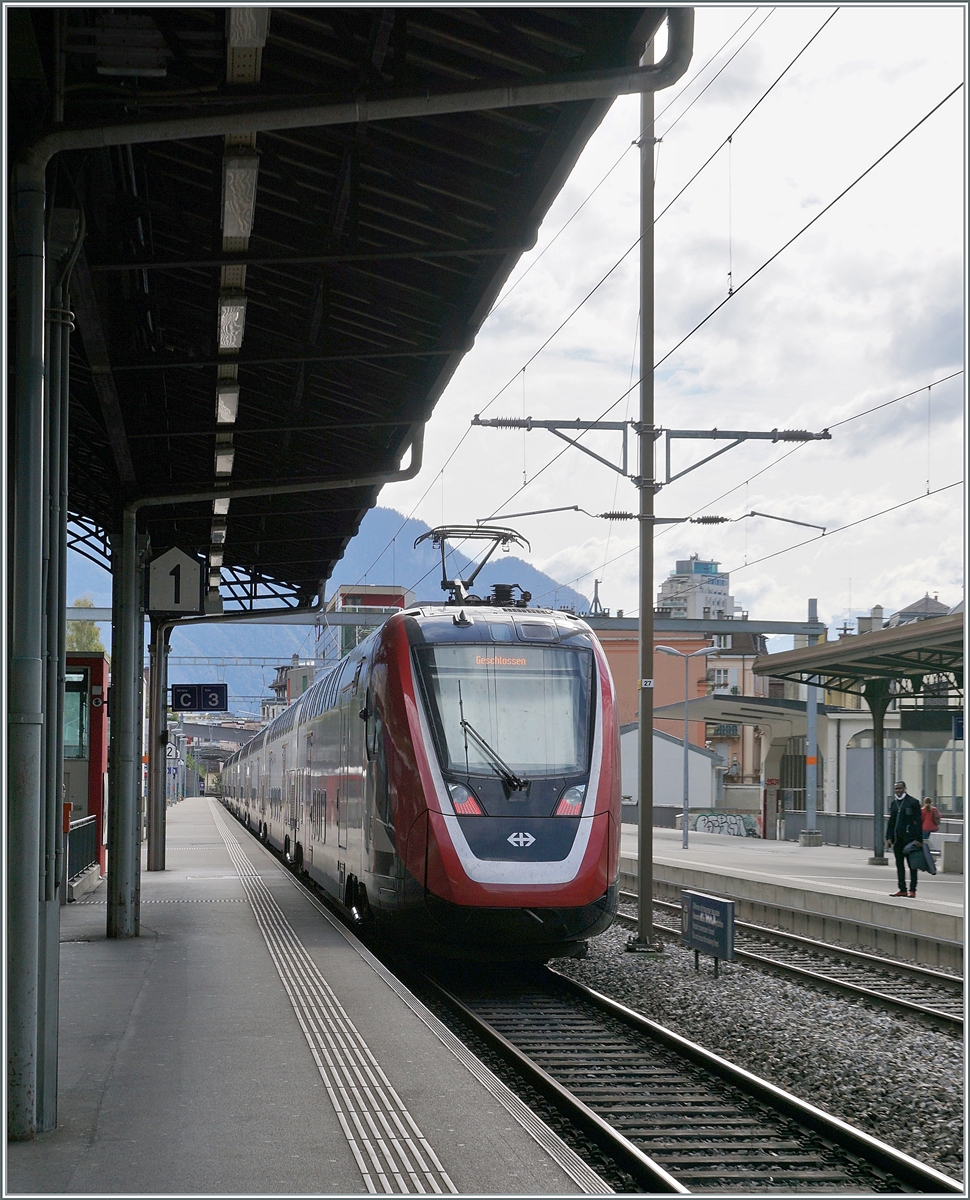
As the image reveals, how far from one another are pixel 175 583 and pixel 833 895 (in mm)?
9292

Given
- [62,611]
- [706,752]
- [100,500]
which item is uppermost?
[100,500]

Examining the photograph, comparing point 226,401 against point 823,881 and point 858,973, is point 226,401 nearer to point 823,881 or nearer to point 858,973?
point 858,973

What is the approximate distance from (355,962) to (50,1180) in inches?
273

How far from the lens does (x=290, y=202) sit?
855cm

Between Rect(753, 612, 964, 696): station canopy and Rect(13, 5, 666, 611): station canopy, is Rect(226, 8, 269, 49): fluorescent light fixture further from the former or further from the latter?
Rect(753, 612, 964, 696): station canopy

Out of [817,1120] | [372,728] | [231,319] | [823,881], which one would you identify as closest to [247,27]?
[231,319]

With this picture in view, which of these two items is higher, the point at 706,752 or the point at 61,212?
the point at 61,212

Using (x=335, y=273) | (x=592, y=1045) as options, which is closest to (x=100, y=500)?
(x=335, y=273)

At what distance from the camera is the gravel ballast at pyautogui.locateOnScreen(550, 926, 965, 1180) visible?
26.2ft

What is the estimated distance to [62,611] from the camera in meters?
6.71

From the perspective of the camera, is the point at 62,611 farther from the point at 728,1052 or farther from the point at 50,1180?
the point at 728,1052

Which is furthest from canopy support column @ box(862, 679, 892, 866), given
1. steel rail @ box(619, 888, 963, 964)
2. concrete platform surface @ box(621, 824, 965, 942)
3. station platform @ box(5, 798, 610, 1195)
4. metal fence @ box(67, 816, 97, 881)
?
station platform @ box(5, 798, 610, 1195)

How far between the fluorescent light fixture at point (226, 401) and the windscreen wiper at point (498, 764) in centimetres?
317

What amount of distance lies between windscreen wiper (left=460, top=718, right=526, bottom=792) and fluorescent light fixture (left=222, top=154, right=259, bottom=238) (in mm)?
5029
